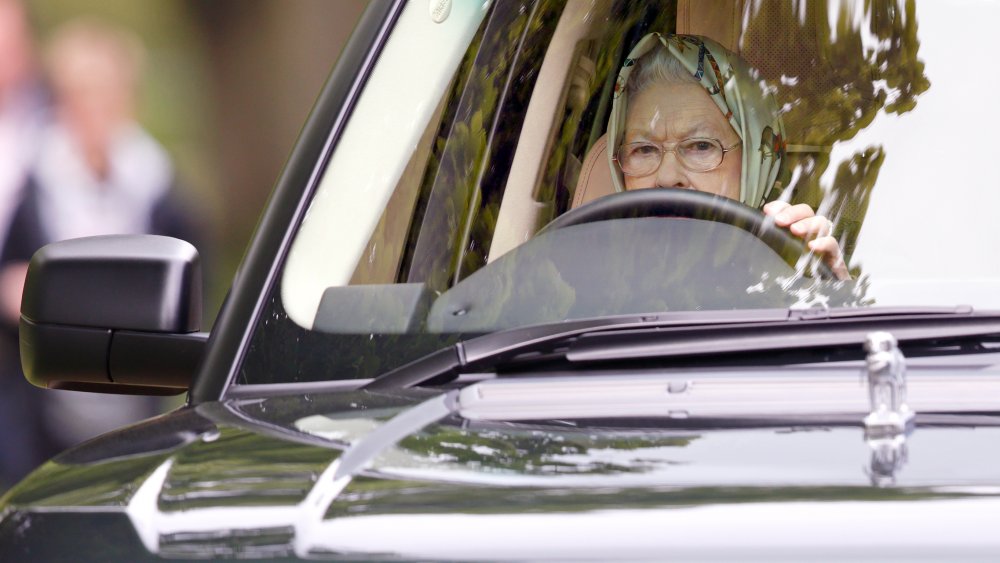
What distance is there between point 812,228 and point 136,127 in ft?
18.1

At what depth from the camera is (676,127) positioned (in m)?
2.27

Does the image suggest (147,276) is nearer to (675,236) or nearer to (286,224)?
(286,224)

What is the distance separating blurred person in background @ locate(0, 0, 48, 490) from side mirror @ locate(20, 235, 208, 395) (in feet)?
12.0

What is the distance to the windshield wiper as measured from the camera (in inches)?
57.3

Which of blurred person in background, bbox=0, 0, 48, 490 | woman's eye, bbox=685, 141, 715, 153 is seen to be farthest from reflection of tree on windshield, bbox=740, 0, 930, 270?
blurred person in background, bbox=0, 0, 48, 490

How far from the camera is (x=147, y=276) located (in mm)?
1782

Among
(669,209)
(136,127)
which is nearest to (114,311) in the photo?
(669,209)

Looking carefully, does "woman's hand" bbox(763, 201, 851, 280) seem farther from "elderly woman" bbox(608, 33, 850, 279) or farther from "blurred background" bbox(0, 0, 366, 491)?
"blurred background" bbox(0, 0, 366, 491)

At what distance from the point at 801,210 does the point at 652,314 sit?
0.91 feet

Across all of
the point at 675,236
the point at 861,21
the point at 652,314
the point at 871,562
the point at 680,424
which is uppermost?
the point at 861,21

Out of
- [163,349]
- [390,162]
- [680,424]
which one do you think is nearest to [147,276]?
[163,349]

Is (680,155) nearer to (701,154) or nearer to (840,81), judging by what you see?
(701,154)

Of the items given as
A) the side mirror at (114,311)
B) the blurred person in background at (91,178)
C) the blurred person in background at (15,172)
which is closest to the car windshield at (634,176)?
the side mirror at (114,311)

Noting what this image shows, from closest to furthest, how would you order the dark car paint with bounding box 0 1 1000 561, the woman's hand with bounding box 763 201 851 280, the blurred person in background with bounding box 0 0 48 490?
the dark car paint with bounding box 0 1 1000 561 → the woman's hand with bounding box 763 201 851 280 → the blurred person in background with bounding box 0 0 48 490
